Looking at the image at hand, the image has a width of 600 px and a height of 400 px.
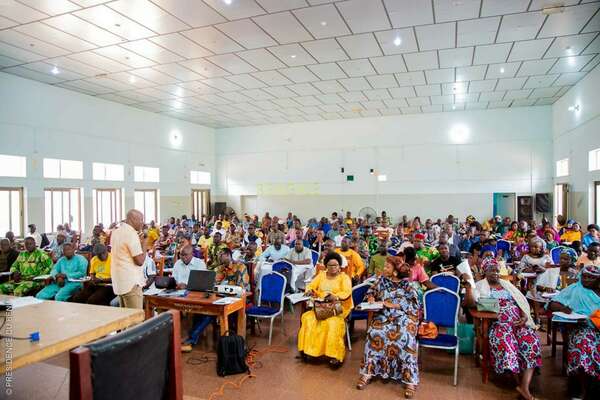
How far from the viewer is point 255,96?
39.5 ft

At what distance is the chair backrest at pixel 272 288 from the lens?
5574 millimetres

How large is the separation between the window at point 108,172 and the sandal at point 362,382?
36.8 feet

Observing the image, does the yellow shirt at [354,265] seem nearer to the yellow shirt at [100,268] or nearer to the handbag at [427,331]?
the handbag at [427,331]

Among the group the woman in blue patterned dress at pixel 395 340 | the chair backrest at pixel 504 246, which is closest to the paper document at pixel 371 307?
the woman in blue patterned dress at pixel 395 340

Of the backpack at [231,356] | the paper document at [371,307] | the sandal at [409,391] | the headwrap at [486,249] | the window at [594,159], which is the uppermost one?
the window at [594,159]

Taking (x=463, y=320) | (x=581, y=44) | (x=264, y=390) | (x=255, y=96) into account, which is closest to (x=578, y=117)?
(x=581, y=44)

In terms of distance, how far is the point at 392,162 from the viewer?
15219mm

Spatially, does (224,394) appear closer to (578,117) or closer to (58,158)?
(58,158)

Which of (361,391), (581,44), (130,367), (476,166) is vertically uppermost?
(581,44)

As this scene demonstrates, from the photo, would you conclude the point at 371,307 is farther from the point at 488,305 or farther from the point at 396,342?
the point at 488,305

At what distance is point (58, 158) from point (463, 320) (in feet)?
36.7

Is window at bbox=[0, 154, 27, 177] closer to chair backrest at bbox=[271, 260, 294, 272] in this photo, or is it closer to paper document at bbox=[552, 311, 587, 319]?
chair backrest at bbox=[271, 260, 294, 272]

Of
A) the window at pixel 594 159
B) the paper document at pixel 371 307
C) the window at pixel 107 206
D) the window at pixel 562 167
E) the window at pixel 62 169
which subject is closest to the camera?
the paper document at pixel 371 307

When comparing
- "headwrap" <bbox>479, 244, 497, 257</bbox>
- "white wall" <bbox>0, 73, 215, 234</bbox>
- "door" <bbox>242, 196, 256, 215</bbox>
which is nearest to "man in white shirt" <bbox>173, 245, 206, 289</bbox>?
"headwrap" <bbox>479, 244, 497, 257</bbox>
